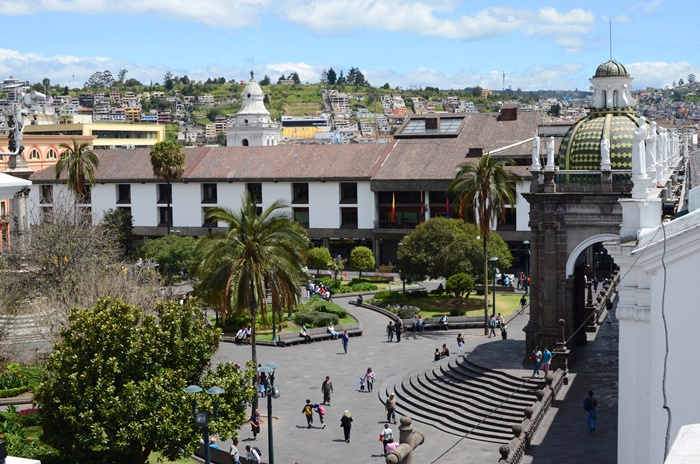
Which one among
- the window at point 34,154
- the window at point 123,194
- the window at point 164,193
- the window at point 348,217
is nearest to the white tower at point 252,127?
the window at point 34,154

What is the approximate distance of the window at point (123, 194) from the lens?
81000 millimetres

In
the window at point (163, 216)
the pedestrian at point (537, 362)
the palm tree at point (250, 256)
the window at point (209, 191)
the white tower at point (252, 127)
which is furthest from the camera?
the white tower at point (252, 127)

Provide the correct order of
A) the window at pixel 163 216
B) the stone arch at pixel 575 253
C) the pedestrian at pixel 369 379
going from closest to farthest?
the stone arch at pixel 575 253 → the pedestrian at pixel 369 379 → the window at pixel 163 216

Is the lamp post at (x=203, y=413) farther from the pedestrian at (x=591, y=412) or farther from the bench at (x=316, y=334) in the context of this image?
the bench at (x=316, y=334)

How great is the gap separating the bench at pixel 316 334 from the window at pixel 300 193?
93.2ft

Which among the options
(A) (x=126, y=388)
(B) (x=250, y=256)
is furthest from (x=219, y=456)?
(B) (x=250, y=256)

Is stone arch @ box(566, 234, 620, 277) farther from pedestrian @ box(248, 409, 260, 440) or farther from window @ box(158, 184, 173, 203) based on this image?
window @ box(158, 184, 173, 203)

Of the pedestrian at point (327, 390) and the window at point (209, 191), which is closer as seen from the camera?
the pedestrian at point (327, 390)

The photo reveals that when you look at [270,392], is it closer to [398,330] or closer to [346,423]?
[346,423]

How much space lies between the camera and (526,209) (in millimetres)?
66562

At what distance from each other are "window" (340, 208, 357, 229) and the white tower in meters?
39.2

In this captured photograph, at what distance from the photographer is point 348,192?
243ft

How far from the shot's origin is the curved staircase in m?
30.5

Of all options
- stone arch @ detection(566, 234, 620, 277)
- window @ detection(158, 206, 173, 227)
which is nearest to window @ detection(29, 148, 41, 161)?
window @ detection(158, 206, 173, 227)
